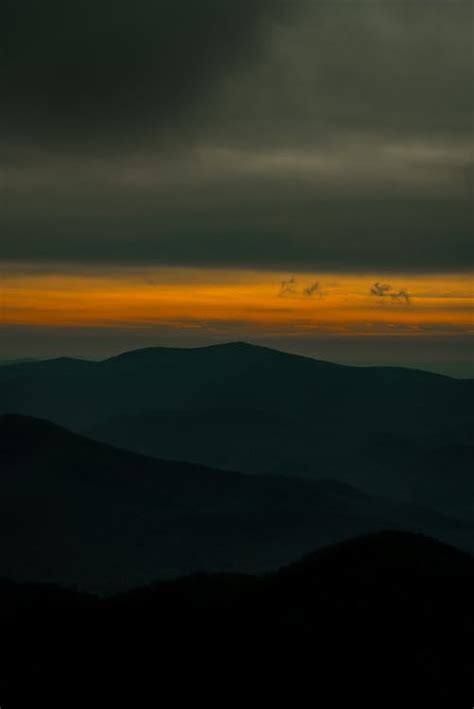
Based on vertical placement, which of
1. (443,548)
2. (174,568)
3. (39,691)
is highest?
(443,548)

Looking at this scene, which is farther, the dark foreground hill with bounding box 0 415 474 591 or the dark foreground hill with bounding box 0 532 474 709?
the dark foreground hill with bounding box 0 415 474 591

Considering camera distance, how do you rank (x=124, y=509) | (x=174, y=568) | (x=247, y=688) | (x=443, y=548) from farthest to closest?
(x=124, y=509), (x=174, y=568), (x=443, y=548), (x=247, y=688)

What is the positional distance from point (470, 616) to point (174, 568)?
8539 centimetres

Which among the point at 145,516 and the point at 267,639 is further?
the point at 145,516

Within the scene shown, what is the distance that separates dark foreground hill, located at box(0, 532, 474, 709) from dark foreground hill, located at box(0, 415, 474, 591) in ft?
215

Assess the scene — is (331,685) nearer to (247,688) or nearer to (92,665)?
(247,688)

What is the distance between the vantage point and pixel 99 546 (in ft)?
426

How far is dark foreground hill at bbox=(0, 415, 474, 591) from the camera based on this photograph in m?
122

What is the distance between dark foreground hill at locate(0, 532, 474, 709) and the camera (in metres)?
36.4

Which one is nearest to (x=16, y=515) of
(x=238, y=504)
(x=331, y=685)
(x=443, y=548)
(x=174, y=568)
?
(x=174, y=568)

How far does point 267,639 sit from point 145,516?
104 meters

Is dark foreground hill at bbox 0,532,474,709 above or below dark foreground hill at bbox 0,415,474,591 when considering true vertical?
above

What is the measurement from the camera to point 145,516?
142m

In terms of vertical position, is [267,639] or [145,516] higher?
[267,639]
